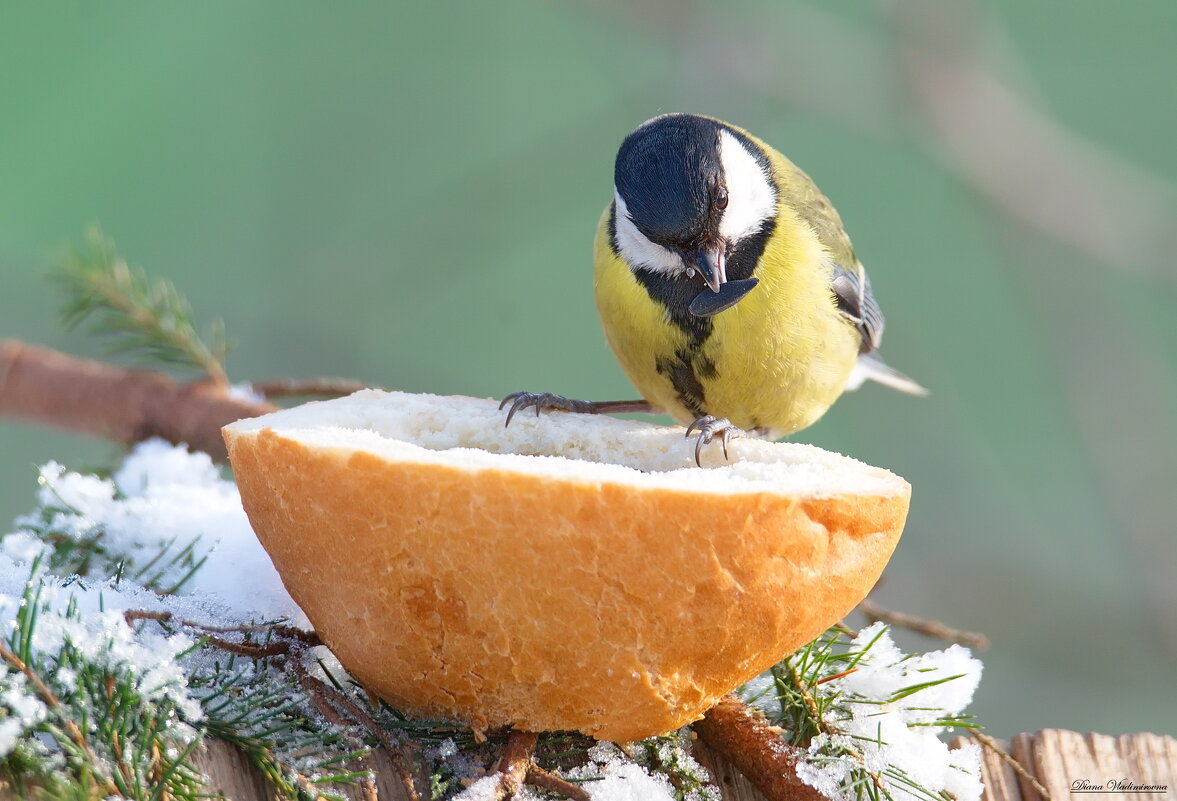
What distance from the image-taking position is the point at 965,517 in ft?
11.0

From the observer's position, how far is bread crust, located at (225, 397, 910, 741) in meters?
0.71

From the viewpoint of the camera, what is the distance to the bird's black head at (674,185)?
1285 millimetres

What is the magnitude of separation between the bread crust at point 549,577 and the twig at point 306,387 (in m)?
0.64

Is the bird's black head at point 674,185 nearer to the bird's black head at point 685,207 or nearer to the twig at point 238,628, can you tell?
the bird's black head at point 685,207

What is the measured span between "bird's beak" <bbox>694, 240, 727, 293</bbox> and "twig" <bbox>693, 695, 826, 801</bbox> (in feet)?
1.83

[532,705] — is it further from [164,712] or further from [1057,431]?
[1057,431]

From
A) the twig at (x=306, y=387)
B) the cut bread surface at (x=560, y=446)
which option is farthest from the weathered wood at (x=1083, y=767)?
the twig at (x=306, y=387)

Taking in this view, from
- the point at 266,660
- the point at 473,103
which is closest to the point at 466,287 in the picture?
the point at 473,103

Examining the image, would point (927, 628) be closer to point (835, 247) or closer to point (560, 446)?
point (560, 446)

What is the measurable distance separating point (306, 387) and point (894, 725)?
2.94 ft

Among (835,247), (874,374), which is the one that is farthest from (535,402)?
(874,374)

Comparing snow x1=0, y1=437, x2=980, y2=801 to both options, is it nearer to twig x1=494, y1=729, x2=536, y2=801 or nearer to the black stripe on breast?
twig x1=494, y1=729, x2=536, y2=801

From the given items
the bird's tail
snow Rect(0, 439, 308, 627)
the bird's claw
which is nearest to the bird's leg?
the bird's claw

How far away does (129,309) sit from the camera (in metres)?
1.43
